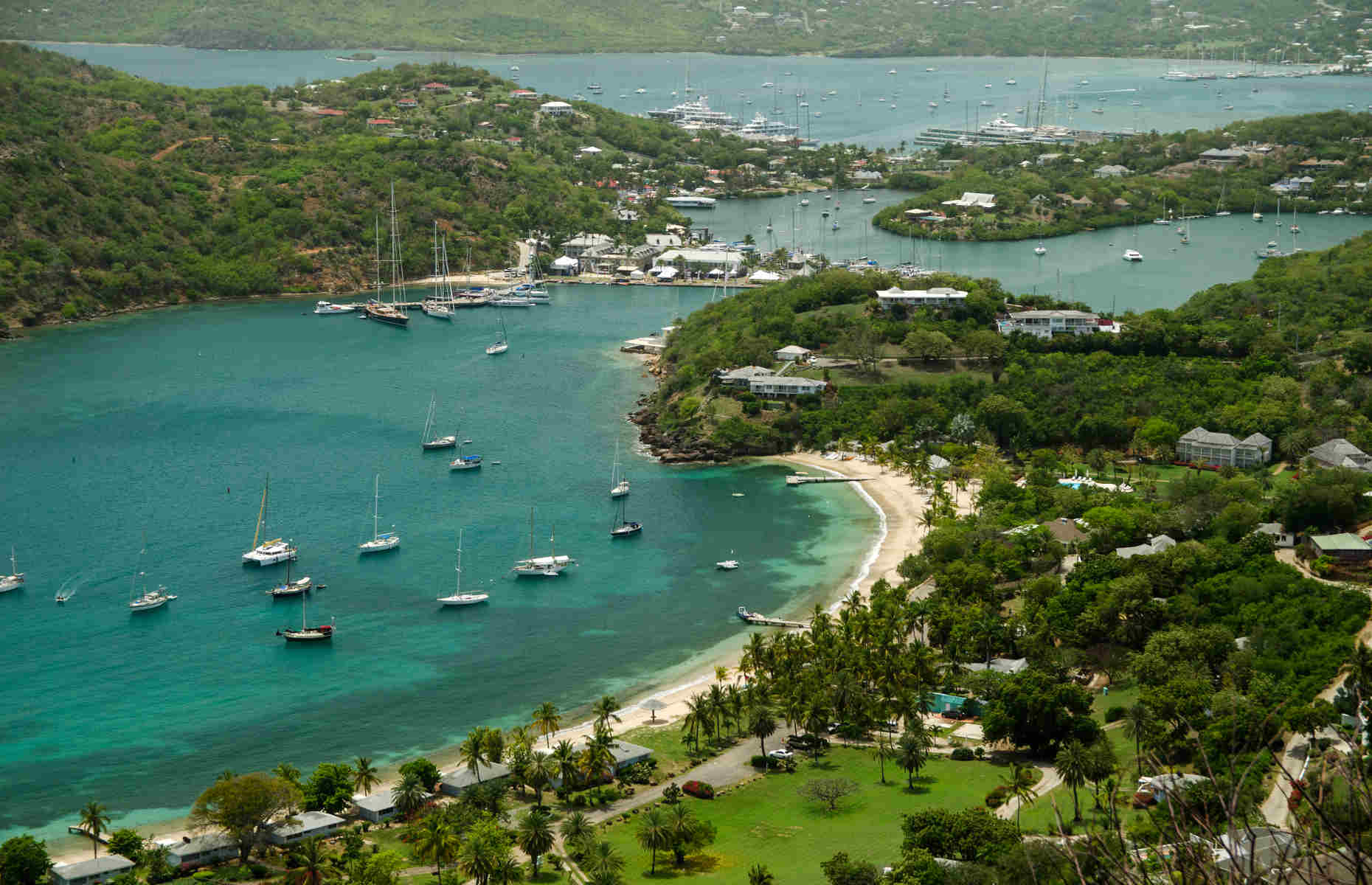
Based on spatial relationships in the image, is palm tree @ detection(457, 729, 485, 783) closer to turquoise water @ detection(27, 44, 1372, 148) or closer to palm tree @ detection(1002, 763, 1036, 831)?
palm tree @ detection(1002, 763, 1036, 831)

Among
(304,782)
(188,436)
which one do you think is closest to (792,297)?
(188,436)

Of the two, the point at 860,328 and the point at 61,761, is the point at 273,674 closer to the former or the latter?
the point at 61,761

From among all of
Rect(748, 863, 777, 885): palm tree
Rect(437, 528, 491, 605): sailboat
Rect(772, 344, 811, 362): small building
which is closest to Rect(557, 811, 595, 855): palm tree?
Rect(748, 863, 777, 885): palm tree

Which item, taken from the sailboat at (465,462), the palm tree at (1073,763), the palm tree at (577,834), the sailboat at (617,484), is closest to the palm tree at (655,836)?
the palm tree at (577,834)

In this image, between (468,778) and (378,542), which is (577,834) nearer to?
(468,778)

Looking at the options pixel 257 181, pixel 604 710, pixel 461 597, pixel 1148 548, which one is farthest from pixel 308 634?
pixel 257 181

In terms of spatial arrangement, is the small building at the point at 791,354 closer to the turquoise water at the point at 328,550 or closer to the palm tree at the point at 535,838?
the turquoise water at the point at 328,550
